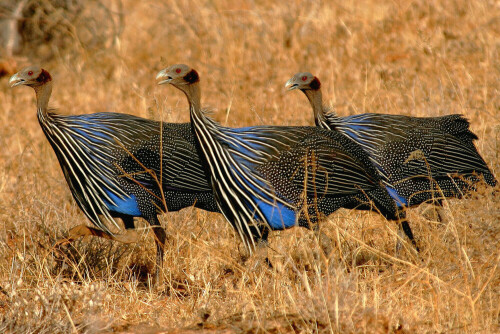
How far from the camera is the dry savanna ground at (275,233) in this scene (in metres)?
3.35

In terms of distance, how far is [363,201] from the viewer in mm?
4145

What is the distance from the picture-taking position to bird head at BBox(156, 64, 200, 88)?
415cm

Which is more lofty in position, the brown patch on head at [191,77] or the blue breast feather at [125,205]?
the brown patch on head at [191,77]

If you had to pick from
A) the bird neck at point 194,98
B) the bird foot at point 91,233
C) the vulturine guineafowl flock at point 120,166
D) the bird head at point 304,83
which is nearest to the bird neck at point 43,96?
the vulturine guineafowl flock at point 120,166

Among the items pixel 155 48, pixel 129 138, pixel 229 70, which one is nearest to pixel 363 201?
pixel 129 138

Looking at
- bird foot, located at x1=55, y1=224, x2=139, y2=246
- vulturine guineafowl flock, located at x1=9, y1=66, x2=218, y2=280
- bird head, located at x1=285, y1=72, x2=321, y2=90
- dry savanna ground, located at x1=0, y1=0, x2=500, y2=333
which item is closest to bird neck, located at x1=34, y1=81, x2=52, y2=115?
vulturine guineafowl flock, located at x1=9, y1=66, x2=218, y2=280

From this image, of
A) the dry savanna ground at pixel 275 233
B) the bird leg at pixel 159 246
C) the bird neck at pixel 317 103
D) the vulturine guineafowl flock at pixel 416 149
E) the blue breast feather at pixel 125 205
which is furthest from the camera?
the bird neck at pixel 317 103

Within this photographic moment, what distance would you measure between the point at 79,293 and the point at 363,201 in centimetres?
156

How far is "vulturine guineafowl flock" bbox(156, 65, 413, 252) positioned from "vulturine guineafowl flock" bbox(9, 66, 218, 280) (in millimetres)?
302

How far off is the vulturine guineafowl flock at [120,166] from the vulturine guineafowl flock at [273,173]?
30cm

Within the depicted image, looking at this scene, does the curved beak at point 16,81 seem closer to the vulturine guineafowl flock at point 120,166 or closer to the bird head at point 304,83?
the vulturine guineafowl flock at point 120,166

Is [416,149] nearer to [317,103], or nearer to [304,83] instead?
[317,103]

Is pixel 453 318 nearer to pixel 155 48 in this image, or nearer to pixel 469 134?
pixel 469 134

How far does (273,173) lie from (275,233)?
0.89 meters
